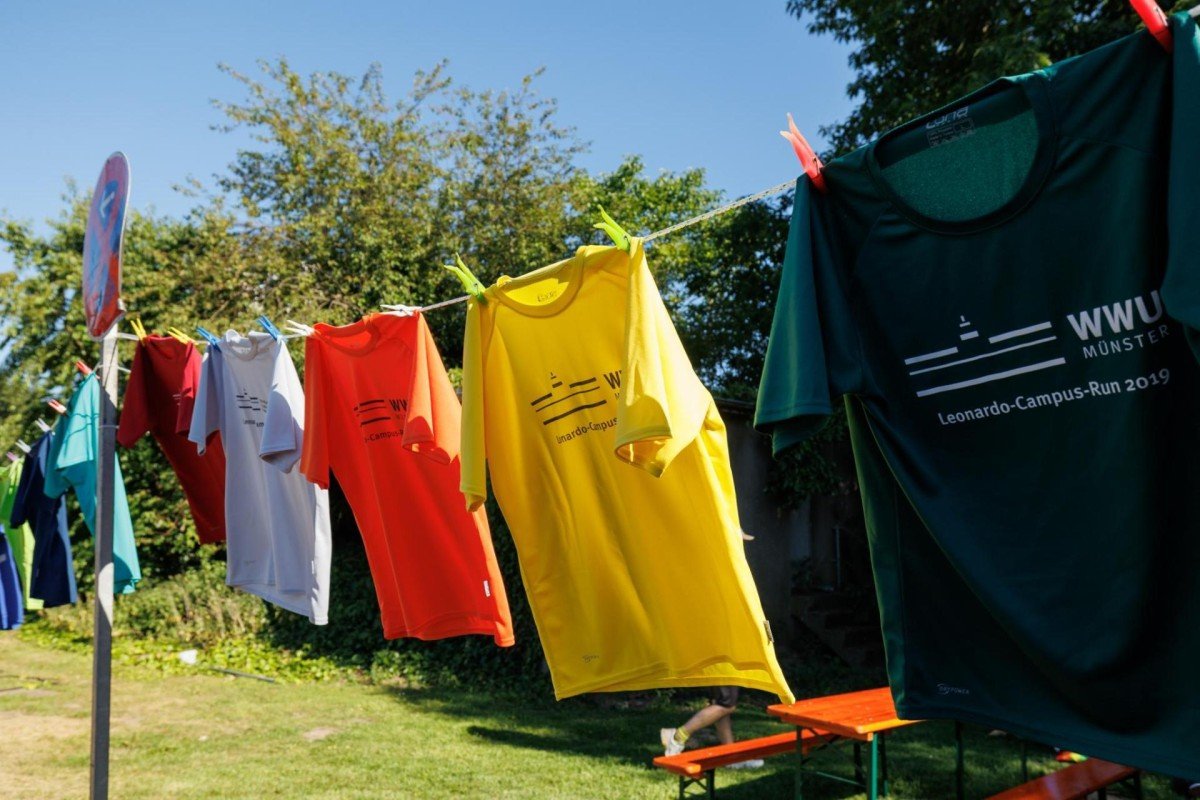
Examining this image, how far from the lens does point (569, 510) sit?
3.19m

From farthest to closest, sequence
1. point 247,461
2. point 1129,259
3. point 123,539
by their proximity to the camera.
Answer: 1. point 123,539
2. point 247,461
3. point 1129,259

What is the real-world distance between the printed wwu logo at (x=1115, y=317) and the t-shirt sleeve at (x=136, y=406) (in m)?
4.43

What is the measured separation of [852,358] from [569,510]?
1.18 m

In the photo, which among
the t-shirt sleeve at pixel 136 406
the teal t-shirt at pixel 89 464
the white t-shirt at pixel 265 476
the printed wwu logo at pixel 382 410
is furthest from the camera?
the teal t-shirt at pixel 89 464

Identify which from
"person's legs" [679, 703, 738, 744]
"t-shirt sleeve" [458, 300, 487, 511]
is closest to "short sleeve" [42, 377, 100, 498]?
"t-shirt sleeve" [458, 300, 487, 511]

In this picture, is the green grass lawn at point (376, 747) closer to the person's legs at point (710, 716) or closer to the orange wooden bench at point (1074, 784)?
the person's legs at point (710, 716)

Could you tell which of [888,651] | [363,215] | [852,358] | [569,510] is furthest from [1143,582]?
[363,215]

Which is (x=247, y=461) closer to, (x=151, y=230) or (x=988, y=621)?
(x=988, y=621)

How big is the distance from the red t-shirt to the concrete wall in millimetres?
7328

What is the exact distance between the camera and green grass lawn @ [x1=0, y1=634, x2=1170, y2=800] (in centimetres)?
681

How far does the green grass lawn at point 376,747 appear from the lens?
6.81m

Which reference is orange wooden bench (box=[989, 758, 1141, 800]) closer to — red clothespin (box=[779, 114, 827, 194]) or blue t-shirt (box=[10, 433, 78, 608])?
red clothespin (box=[779, 114, 827, 194])

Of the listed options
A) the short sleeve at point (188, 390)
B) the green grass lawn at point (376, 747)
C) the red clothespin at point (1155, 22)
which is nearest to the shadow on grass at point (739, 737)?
the green grass lawn at point (376, 747)

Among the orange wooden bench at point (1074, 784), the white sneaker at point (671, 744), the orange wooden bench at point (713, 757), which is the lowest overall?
the white sneaker at point (671, 744)
